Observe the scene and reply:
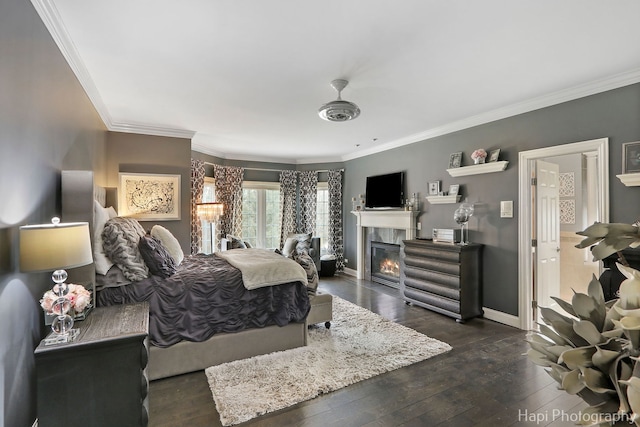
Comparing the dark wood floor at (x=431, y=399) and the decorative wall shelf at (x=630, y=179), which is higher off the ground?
the decorative wall shelf at (x=630, y=179)

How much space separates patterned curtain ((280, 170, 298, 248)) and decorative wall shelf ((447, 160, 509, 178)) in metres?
3.73

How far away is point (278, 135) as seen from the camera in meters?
5.19

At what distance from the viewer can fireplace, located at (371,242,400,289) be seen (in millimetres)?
5914

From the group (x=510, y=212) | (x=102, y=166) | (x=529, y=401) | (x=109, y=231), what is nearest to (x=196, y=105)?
(x=102, y=166)

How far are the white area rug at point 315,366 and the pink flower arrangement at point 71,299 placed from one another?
46.7 inches

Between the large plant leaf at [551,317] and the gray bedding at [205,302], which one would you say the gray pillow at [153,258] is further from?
the large plant leaf at [551,317]

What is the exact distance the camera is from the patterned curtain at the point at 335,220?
721 cm

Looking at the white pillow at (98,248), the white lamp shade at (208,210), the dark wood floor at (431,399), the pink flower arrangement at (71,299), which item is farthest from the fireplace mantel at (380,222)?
the pink flower arrangement at (71,299)

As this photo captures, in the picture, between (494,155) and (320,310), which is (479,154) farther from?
(320,310)

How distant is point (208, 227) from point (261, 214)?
1.35 m

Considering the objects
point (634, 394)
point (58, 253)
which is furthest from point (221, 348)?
point (634, 394)

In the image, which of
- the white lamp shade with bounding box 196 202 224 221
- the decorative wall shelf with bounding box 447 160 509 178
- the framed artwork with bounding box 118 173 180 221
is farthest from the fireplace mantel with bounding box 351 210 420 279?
the framed artwork with bounding box 118 173 180 221

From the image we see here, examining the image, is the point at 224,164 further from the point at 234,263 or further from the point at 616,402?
the point at 616,402

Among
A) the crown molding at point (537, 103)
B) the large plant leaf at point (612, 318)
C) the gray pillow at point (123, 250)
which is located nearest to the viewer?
the large plant leaf at point (612, 318)
